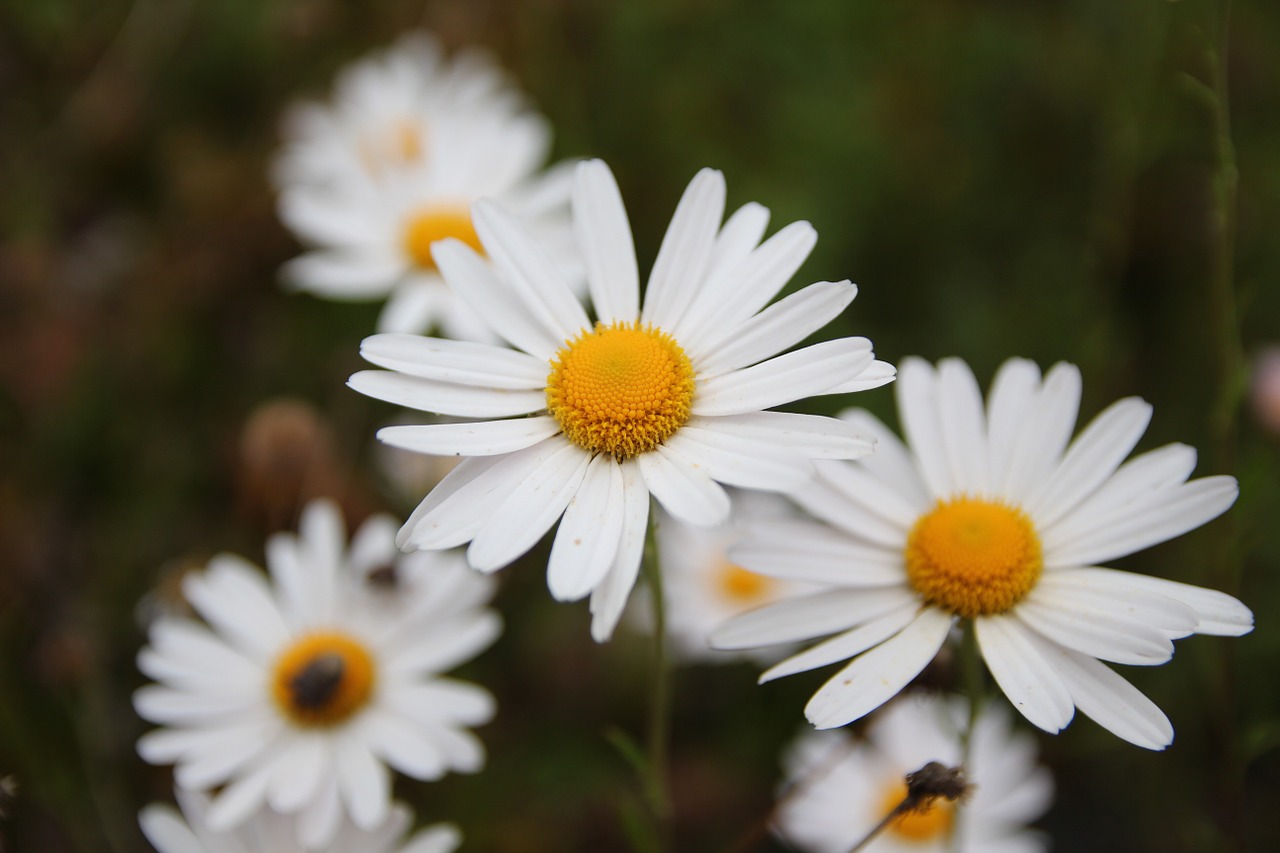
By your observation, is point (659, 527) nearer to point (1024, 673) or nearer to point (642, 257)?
point (1024, 673)

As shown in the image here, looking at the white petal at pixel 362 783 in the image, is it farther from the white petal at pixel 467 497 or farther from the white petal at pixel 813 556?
the white petal at pixel 813 556

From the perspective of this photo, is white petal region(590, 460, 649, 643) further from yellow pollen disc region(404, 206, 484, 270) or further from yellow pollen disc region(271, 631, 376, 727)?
yellow pollen disc region(404, 206, 484, 270)

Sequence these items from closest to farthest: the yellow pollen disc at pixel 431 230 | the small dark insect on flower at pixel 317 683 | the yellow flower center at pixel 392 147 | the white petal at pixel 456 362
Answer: the white petal at pixel 456 362 → the small dark insect on flower at pixel 317 683 → the yellow pollen disc at pixel 431 230 → the yellow flower center at pixel 392 147

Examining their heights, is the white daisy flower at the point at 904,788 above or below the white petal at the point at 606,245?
below

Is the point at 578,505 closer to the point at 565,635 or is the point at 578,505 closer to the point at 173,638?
the point at 173,638

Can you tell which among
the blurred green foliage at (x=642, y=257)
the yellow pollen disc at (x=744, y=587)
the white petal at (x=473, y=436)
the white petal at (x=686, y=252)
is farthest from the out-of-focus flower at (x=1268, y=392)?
the white petal at (x=473, y=436)

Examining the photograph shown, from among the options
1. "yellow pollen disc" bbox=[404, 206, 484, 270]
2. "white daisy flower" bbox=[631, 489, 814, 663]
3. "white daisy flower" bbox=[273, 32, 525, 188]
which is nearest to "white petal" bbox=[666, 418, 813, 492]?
"white daisy flower" bbox=[631, 489, 814, 663]
